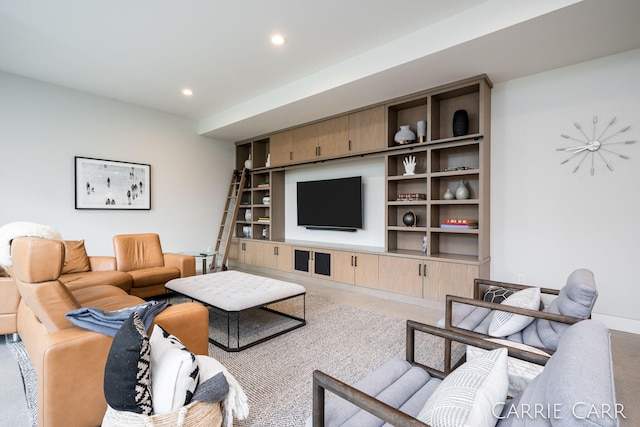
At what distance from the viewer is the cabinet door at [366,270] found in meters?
4.05

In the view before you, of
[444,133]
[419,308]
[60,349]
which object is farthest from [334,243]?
[60,349]

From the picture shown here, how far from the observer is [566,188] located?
3.10m

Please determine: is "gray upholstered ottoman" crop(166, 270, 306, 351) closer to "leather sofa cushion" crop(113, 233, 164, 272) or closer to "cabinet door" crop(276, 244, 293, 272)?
"leather sofa cushion" crop(113, 233, 164, 272)

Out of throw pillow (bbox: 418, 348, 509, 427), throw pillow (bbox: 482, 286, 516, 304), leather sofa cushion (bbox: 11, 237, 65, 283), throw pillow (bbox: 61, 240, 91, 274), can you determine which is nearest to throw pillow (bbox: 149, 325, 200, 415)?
leather sofa cushion (bbox: 11, 237, 65, 283)

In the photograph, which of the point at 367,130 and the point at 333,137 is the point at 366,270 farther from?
the point at 333,137

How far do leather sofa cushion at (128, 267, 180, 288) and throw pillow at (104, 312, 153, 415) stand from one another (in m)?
2.67

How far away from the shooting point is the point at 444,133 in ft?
12.7

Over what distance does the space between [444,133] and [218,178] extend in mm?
4306

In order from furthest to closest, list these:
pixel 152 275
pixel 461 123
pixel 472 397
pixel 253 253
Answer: pixel 253 253, pixel 152 275, pixel 461 123, pixel 472 397

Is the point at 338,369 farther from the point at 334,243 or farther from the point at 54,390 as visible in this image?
the point at 334,243

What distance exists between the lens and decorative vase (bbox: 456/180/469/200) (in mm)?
3535

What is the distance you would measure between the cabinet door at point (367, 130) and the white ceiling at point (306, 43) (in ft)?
0.64

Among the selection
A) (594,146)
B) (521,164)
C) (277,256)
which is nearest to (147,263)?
(277,256)

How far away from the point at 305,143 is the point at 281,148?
606 millimetres
